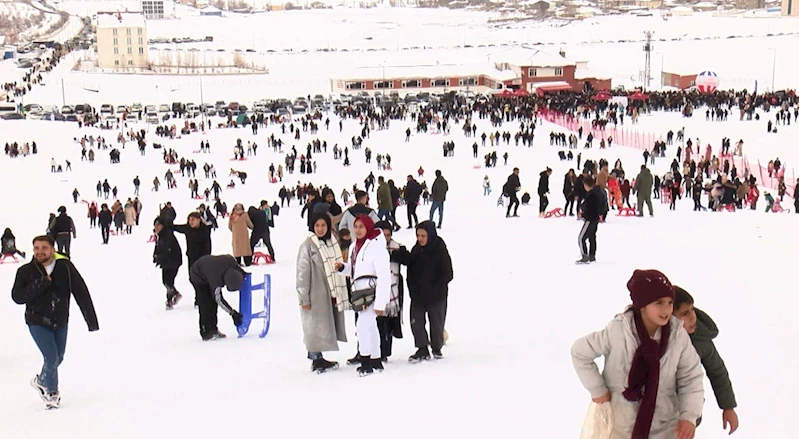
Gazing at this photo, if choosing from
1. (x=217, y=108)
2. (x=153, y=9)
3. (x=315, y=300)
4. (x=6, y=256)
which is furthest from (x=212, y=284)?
(x=153, y=9)

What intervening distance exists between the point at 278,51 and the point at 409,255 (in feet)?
286

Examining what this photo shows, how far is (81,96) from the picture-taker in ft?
189

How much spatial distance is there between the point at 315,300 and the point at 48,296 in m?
1.49

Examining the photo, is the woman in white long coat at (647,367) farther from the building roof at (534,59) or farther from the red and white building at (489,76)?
the building roof at (534,59)

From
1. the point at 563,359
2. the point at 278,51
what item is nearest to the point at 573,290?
the point at 563,359

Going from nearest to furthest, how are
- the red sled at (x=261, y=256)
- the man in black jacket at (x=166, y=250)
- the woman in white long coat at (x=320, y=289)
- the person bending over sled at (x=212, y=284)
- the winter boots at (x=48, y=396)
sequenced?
the winter boots at (x=48, y=396) < the woman in white long coat at (x=320, y=289) < the person bending over sled at (x=212, y=284) < the man in black jacket at (x=166, y=250) < the red sled at (x=261, y=256)

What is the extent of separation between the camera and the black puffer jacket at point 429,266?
5613 mm

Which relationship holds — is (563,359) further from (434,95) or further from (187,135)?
(434,95)

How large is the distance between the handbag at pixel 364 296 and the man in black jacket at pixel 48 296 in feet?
4.68

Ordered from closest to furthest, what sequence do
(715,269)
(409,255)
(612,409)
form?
(612,409) < (409,255) < (715,269)

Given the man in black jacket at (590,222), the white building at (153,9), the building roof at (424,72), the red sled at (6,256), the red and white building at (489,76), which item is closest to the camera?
the man in black jacket at (590,222)

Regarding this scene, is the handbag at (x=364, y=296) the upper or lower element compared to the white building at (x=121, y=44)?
lower

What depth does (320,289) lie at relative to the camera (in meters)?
5.63

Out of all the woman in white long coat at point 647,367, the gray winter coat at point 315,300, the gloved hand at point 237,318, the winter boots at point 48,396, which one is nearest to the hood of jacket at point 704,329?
the woman in white long coat at point 647,367
